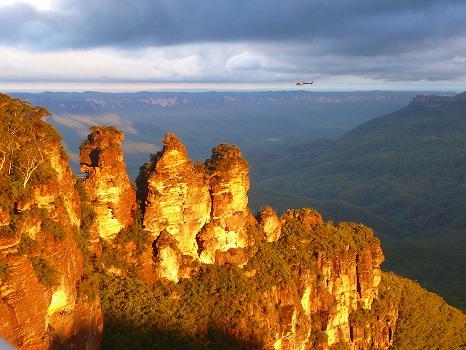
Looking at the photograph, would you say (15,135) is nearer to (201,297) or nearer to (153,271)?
(153,271)

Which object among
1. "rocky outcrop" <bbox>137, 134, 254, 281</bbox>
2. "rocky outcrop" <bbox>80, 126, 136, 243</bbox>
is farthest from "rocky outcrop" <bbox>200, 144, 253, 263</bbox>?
"rocky outcrop" <bbox>80, 126, 136, 243</bbox>

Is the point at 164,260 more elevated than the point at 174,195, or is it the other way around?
the point at 174,195

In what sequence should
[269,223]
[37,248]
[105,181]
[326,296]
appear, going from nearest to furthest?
[37,248] → [105,181] → [269,223] → [326,296]

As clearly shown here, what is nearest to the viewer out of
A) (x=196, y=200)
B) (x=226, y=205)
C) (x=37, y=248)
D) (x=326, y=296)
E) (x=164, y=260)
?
(x=37, y=248)

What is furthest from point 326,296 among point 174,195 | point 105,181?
point 105,181

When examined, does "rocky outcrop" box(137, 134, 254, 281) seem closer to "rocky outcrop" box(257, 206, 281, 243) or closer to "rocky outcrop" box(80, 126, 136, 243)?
"rocky outcrop" box(80, 126, 136, 243)

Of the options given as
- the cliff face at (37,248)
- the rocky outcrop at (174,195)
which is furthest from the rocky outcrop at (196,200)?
the cliff face at (37,248)

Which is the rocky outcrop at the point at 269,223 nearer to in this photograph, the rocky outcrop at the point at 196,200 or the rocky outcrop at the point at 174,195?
the rocky outcrop at the point at 196,200

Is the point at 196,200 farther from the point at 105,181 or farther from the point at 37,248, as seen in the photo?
the point at 37,248
